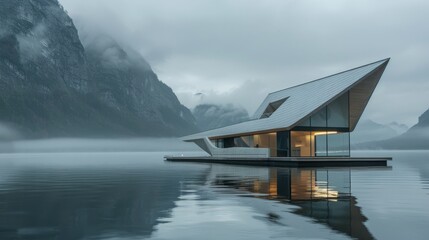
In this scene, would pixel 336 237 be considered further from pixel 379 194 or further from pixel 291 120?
pixel 291 120

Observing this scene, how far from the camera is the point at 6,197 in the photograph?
15.4 meters

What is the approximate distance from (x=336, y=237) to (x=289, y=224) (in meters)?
1.44

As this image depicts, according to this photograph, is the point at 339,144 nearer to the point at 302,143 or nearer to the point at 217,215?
the point at 302,143

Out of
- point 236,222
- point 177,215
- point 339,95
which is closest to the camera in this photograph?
point 236,222

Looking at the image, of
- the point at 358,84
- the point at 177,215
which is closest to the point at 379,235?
the point at 177,215

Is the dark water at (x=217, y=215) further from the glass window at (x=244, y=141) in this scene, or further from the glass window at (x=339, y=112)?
the glass window at (x=244, y=141)

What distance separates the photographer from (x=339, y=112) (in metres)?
46.5

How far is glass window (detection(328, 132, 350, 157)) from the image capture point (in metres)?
45.8

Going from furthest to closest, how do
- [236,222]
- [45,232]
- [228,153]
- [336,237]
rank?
[228,153] < [236,222] < [45,232] < [336,237]

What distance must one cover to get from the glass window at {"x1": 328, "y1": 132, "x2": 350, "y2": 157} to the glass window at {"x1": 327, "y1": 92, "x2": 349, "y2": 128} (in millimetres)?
1095

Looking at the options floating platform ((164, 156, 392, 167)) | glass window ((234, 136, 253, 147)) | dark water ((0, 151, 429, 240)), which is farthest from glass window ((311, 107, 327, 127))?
dark water ((0, 151, 429, 240))

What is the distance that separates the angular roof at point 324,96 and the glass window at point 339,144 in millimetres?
3089

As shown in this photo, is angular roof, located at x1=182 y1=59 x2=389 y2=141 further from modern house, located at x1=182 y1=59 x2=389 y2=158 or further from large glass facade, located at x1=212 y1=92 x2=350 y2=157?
large glass facade, located at x1=212 y1=92 x2=350 y2=157

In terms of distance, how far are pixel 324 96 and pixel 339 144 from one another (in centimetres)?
551
